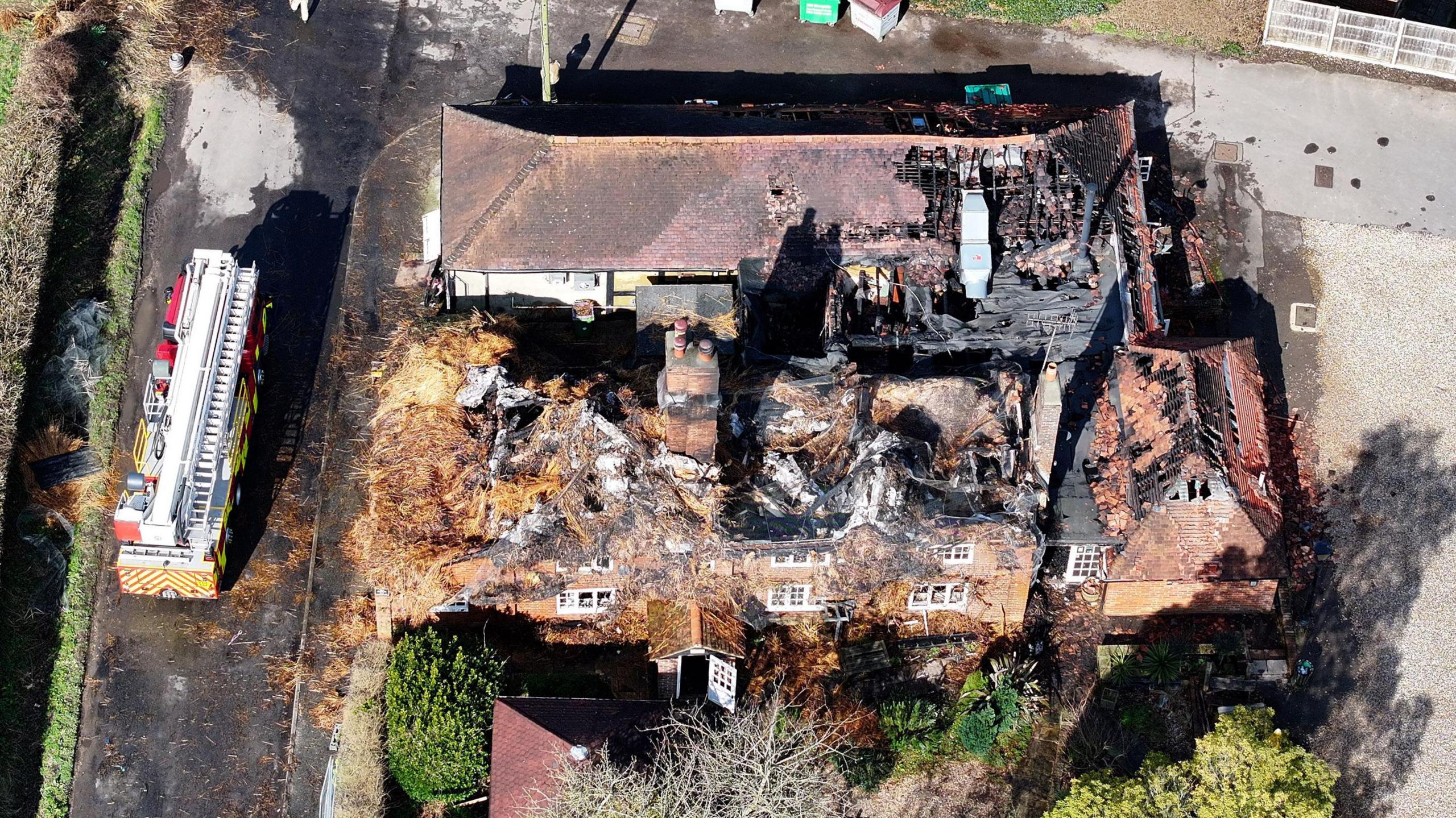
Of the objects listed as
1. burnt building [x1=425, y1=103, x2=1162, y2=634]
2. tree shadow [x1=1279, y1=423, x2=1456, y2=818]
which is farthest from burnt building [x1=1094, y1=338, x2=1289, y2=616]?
tree shadow [x1=1279, y1=423, x2=1456, y2=818]

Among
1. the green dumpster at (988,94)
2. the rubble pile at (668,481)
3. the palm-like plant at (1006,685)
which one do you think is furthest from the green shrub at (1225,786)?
the green dumpster at (988,94)

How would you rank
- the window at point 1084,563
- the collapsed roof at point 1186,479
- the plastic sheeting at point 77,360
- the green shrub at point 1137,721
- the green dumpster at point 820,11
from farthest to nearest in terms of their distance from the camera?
the green dumpster at point 820,11 → the plastic sheeting at point 77,360 → the window at point 1084,563 → the green shrub at point 1137,721 → the collapsed roof at point 1186,479

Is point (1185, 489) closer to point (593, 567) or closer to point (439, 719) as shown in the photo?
point (593, 567)

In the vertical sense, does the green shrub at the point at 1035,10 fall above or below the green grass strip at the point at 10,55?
above

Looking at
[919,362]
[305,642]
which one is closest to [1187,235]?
[919,362]

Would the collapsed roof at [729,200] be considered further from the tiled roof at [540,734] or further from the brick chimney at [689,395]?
the tiled roof at [540,734]

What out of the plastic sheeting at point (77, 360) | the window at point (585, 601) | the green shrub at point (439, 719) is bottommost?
the green shrub at point (439, 719)
